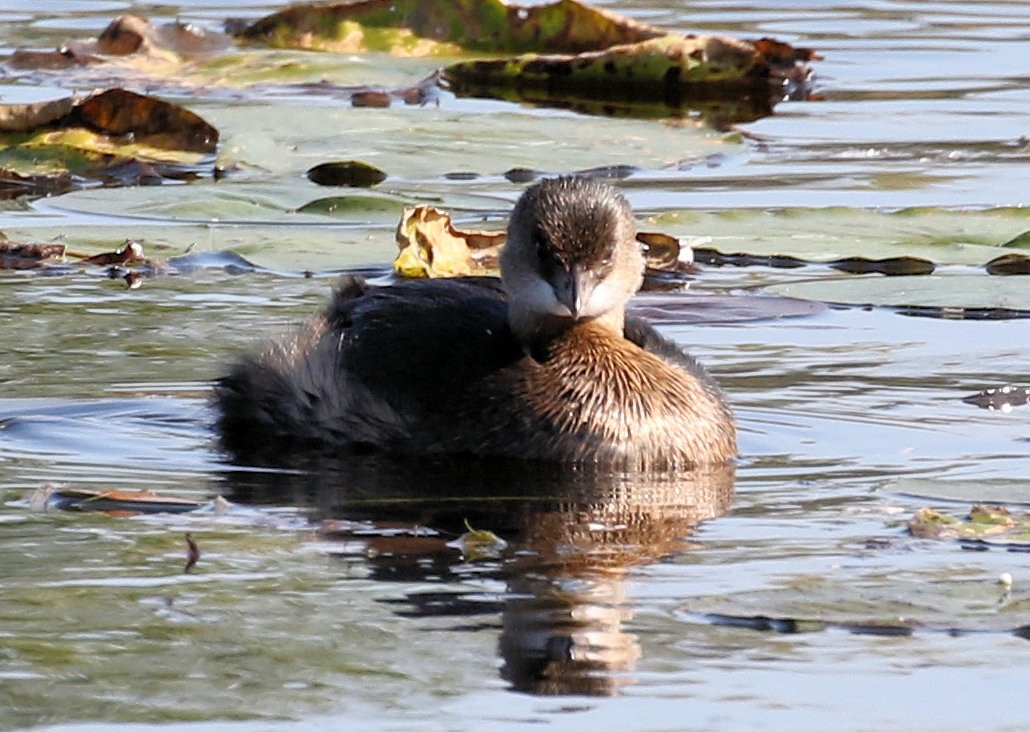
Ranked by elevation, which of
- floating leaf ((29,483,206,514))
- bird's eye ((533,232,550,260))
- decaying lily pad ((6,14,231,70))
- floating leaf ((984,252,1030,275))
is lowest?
floating leaf ((29,483,206,514))

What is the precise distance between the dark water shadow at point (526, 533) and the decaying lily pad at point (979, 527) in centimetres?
55

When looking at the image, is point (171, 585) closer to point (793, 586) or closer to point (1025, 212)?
point (793, 586)

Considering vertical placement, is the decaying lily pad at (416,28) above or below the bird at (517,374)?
above

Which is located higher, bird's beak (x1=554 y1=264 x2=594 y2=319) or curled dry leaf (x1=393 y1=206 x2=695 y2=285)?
bird's beak (x1=554 y1=264 x2=594 y2=319)

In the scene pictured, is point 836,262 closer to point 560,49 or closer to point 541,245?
point 541,245

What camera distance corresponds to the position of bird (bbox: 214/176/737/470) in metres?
6.71

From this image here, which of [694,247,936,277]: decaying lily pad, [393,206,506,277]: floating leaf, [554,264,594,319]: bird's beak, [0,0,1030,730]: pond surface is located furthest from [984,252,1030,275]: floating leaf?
[554,264,594,319]: bird's beak

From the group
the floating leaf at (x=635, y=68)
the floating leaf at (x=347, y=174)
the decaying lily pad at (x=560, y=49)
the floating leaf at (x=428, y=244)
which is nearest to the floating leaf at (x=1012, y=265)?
the floating leaf at (x=428, y=244)

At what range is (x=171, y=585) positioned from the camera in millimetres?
4934

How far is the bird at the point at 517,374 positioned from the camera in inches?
264

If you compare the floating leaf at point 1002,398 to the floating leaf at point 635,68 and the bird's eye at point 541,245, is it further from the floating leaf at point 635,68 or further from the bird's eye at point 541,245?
the floating leaf at point 635,68

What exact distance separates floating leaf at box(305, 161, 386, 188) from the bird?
3.49 meters

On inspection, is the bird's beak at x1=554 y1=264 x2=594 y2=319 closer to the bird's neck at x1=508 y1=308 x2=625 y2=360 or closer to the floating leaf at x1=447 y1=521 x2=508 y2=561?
the bird's neck at x1=508 y1=308 x2=625 y2=360

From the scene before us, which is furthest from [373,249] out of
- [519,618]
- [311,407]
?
[519,618]
